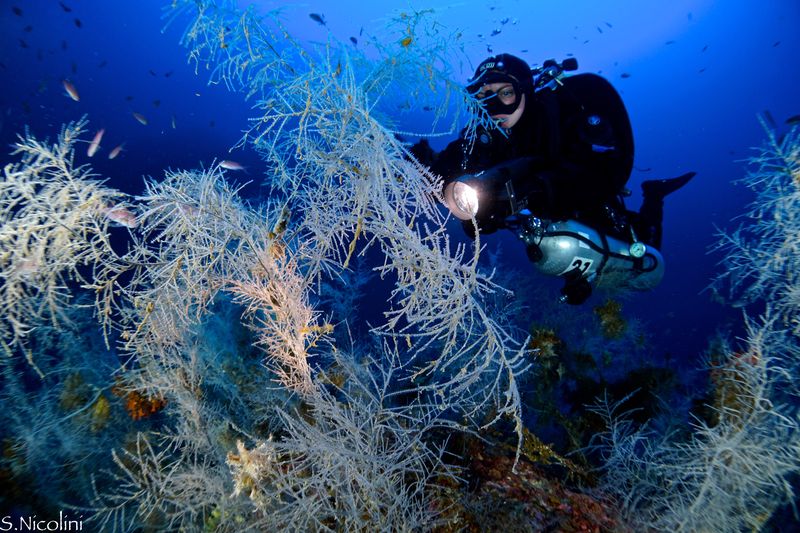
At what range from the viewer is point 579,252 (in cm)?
383

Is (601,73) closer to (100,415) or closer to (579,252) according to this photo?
(579,252)

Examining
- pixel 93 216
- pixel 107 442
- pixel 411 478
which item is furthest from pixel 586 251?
pixel 107 442

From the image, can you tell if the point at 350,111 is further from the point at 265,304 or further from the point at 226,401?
the point at 226,401

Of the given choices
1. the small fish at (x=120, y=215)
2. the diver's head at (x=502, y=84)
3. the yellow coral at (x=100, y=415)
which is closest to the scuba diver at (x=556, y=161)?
the diver's head at (x=502, y=84)

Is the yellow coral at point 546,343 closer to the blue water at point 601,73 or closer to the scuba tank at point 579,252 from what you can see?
the scuba tank at point 579,252

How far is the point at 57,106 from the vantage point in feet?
94.0

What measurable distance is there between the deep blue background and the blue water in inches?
6.6

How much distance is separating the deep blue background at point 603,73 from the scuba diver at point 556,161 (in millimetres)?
18080

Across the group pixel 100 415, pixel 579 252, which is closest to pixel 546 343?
pixel 579 252

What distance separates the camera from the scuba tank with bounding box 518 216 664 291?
3828mm

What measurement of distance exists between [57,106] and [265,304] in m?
39.9

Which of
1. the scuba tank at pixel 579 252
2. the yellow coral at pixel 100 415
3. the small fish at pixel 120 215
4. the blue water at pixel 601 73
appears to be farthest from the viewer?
the blue water at pixel 601 73

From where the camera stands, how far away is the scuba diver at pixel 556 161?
3.26 m

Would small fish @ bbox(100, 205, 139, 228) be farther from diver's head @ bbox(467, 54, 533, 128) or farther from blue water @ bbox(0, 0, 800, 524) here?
blue water @ bbox(0, 0, 800, 524)
